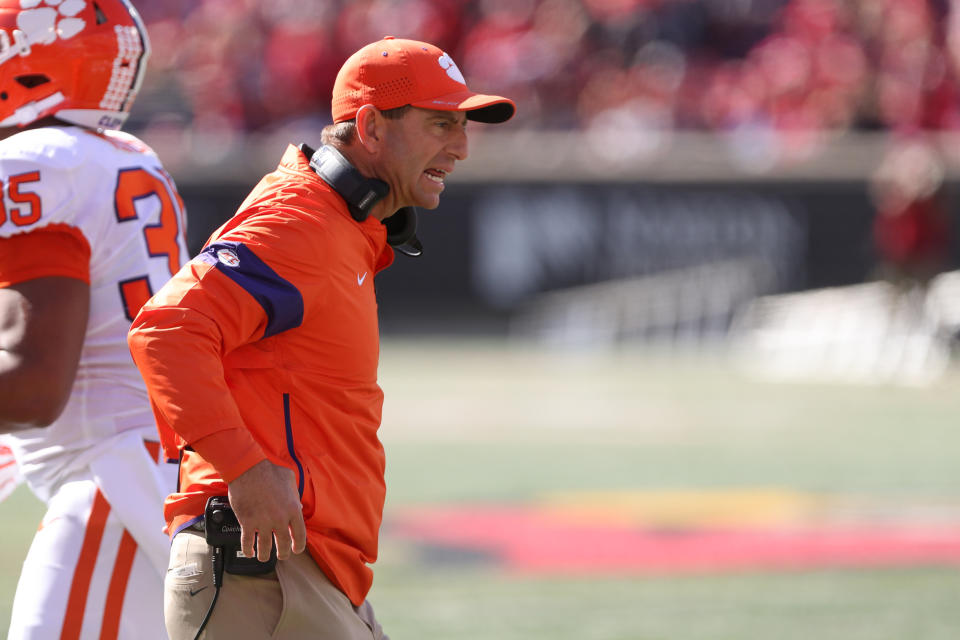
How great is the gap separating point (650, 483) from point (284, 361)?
6353 millimetres

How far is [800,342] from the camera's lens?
14.6 meters

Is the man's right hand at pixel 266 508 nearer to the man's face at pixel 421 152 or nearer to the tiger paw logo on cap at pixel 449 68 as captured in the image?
the man's face at pixel 421 152

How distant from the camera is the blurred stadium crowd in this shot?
54.3ft

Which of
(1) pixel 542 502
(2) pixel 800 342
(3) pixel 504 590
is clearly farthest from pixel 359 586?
(2) pixel 800 342

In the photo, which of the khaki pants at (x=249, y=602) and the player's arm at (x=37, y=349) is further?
the player's arm at (x=37, y=349)

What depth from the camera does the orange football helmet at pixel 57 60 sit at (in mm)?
3221

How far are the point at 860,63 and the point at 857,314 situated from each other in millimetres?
3591

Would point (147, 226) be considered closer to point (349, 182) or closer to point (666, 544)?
point (349, 182)

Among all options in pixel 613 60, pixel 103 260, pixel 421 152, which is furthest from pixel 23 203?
pixel 613 60

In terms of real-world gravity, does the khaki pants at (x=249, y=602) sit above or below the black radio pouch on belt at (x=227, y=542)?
below

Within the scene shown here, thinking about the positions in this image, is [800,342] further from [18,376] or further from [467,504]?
[18,376]

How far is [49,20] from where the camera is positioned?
323cm

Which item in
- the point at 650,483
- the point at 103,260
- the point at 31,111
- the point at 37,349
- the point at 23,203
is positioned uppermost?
the point at 31,111

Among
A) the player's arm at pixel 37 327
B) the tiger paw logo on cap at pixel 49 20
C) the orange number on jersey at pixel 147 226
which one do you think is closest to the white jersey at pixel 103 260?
the orange number on jersey at pixel 147 226
